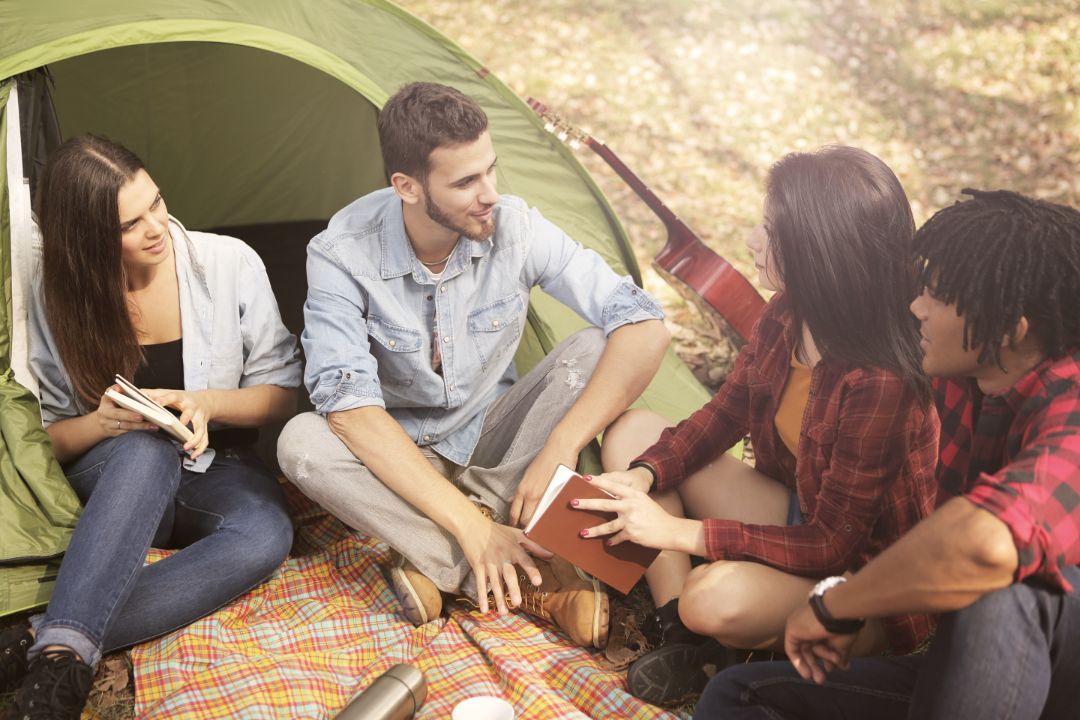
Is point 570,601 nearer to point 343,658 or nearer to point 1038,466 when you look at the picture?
point 343,658

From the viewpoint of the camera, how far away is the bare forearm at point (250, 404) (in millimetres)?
2025

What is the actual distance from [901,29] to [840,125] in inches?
32.3

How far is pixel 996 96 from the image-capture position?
429 cm

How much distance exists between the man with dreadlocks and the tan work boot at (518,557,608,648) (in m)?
0.38

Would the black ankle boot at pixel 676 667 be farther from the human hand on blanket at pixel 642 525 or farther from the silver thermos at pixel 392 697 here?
the silver thermos at pixel 392 697

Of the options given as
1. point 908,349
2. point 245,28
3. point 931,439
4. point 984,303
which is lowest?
point 931,439

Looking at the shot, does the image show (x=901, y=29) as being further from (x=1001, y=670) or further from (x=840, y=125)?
(x=1001, y=670)

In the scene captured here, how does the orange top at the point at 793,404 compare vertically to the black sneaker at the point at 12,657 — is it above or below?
above

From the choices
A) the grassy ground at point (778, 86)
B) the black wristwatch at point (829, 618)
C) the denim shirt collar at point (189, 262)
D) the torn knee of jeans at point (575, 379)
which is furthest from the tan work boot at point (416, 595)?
the grassy ground at point (778, 86)

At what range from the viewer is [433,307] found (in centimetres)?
208

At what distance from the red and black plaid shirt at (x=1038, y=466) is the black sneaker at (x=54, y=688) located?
139cm

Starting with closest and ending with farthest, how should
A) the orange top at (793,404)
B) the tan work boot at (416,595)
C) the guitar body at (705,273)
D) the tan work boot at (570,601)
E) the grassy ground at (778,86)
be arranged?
1. the orange top at (793,404)
2. the tan work boot at (570,601)
3. the tan work boot at (416,595)
4. the guitar body at (705,273)
5. the grassy ground at (778,86)

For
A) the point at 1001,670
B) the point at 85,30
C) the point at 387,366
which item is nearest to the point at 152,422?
the point at 387,366

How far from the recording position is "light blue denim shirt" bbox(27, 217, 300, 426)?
6.64 feet
